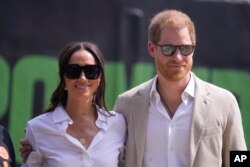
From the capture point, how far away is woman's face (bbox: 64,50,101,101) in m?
3.25

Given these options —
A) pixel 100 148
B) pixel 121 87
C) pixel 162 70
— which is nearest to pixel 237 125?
pixel 162 70

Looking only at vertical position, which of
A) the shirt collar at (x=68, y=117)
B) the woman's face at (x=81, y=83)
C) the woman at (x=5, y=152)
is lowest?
the woman at (x=5, y=152)

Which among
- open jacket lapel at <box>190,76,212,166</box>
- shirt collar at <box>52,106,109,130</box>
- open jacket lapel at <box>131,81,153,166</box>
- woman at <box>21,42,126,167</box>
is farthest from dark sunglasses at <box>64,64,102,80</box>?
open jacket lapel at <box>190,76,212,166</box>

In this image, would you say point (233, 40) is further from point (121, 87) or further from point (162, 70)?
point (162, 70)

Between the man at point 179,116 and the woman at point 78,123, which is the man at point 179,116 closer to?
the man at point 179,116

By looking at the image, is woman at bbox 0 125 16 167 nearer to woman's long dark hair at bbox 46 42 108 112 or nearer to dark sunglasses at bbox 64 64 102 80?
woman's long dark hair at bbox 46 42 108 112

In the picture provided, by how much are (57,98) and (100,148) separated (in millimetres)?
408

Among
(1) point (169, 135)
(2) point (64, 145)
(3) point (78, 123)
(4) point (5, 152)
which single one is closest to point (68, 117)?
(3) point (78, 123)

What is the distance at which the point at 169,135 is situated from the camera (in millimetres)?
3250

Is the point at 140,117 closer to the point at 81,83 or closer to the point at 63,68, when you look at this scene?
the point at 81,83

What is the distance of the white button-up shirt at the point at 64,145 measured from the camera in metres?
3.13

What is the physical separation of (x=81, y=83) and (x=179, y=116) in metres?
0.57

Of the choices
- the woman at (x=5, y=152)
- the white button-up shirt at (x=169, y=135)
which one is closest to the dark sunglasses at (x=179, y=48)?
the white button-up shirt at (x=169, y=135)

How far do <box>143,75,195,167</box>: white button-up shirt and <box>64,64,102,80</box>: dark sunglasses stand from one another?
39 centimetres
